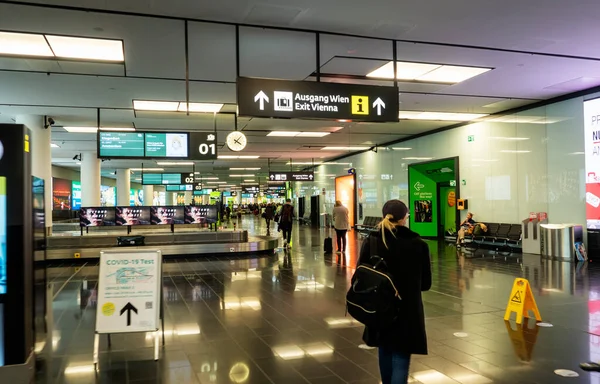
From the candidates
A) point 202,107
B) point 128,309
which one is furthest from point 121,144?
point 128,309

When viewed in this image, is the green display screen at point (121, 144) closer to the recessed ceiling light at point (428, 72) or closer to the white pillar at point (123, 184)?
the recessed ceiling light at point (428, 72)

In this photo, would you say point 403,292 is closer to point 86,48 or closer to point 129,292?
point 129,292

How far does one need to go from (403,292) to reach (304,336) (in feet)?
9.61

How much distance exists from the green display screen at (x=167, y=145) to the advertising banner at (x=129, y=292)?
6928 mm

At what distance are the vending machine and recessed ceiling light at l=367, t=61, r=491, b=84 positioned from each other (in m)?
6.95

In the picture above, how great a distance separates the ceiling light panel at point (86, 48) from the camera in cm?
737

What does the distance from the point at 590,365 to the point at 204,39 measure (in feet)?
22.8

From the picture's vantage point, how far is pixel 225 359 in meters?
4.88

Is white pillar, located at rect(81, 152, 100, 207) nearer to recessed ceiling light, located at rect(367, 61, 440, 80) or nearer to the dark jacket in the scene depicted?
recessed ceiling light, located at rect(367, 61, 440, 80)

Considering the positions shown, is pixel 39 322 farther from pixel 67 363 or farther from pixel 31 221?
pixel 31 221

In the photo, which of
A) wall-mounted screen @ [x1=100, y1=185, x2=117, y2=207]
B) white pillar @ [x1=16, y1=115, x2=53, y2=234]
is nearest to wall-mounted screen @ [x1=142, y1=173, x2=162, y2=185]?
white pillar @ [x1=16, y1=115, x2=53, y2=234]

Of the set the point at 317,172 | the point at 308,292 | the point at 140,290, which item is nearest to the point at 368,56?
the point at 308,292

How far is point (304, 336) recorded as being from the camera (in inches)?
224

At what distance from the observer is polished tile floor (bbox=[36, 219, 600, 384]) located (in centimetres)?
446
